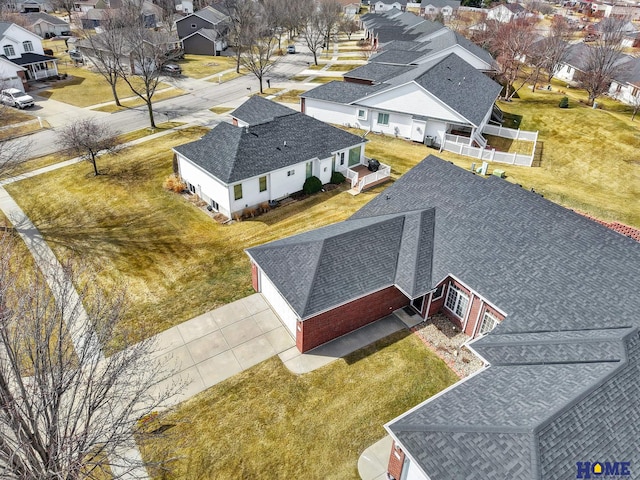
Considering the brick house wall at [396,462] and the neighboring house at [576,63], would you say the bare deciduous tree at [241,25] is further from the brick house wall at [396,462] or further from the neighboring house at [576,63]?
the brick house wall at [396,462]

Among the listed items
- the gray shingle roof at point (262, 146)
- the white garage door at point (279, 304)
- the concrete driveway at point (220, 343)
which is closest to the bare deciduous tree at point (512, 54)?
the gray shingle roof at point (262, 146)

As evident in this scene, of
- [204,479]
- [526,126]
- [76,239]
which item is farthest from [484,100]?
[204,479]

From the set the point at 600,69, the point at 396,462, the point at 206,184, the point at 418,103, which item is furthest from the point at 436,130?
the point at 396,462

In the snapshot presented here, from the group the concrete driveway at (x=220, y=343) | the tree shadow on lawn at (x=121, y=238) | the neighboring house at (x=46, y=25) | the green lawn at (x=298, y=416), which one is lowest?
the green lawn at (x=298, y=416)

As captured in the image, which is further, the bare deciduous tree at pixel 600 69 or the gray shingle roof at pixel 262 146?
the bare deciduous tree at pixel 600 69

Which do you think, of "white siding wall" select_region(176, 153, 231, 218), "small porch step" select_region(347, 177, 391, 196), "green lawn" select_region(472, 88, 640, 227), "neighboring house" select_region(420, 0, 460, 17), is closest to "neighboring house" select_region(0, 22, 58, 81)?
"white siding wall" select_region(176, 153, 231, 218)

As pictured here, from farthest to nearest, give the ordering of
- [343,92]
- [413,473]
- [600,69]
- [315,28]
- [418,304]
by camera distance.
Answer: [315,28] → [600,69] → [343,92] → [418,304] → [413,473]

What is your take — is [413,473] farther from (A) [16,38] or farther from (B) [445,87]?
(A) [16,38]
